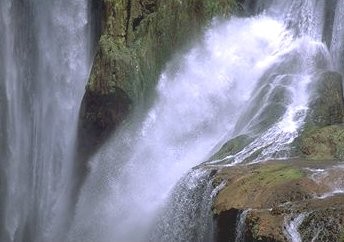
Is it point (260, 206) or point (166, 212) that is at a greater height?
point (260, 206)

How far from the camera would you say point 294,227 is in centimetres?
1082

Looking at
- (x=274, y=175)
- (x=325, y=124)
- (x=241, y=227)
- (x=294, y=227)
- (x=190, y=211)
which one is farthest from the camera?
(x=325, y=124)

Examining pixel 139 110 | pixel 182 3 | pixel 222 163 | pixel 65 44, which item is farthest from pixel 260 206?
pixel 65 44

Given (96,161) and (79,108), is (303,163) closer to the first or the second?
(96,161)

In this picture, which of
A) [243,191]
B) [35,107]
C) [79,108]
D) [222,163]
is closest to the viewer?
[243,191]

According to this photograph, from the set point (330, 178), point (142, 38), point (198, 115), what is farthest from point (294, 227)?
point (142, 38)

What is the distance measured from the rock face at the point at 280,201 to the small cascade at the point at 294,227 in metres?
0.02

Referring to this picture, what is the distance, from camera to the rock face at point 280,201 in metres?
10.6

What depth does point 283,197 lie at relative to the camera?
12.1 metres

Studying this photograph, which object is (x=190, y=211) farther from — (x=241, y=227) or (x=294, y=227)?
(x=294, y=227)

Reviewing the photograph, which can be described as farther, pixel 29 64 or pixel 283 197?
pixel 29 64

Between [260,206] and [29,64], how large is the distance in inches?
809

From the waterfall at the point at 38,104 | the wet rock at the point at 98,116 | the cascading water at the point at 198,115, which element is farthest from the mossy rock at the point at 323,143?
the waterfall at the point at 38,104

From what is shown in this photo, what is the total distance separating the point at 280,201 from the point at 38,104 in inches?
776
